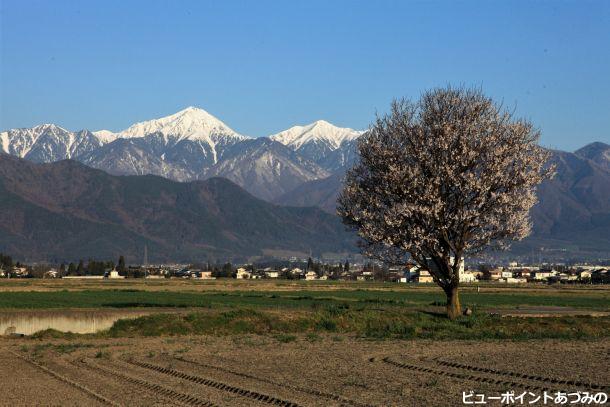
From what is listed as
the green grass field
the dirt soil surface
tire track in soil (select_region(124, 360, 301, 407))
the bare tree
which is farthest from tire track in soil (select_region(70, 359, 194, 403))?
the green grass field

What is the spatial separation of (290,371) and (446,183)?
2775 centimetres

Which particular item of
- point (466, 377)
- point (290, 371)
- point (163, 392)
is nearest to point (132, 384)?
point (163, 392)

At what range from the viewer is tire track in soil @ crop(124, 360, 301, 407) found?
3071 cm

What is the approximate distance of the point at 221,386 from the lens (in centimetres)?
3431

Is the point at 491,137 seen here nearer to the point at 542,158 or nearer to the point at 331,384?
the point at 542,158

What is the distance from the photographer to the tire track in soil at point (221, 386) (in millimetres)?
30708

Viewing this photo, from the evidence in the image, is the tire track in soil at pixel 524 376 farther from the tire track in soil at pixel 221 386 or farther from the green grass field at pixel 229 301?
the green grass field at pixel 229 301

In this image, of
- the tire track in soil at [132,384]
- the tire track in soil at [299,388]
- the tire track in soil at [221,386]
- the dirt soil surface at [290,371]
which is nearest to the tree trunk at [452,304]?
the dirt soil surface at [290,371]

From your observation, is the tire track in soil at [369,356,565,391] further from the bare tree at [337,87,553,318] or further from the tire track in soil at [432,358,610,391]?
the bare tree at [337,87,553,318]

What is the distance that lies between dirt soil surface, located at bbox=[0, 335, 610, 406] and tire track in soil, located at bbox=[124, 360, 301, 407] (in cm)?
4

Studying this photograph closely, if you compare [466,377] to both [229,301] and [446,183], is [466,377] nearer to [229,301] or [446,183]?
[446,183]

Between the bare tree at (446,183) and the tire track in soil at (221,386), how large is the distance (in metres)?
25.7

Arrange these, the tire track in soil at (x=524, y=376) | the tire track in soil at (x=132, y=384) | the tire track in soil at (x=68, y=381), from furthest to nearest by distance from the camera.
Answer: the tire track in soil at (x=524, y=376)
the tire track in soil at (x=132, y=384)
the tire track in soil at (x=68, y=381)

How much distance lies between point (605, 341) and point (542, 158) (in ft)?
53.3
